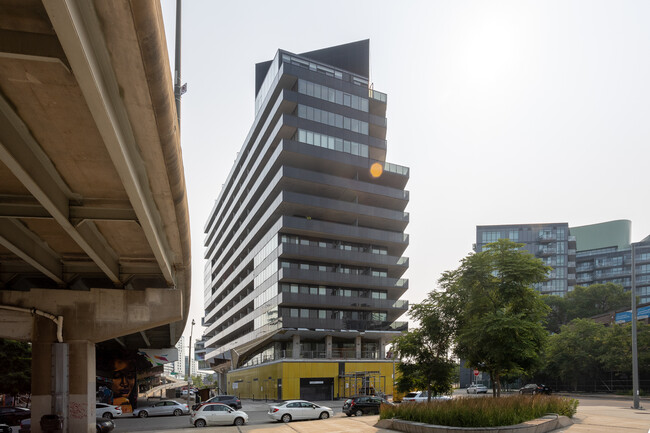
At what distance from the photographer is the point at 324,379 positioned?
61.8 meters

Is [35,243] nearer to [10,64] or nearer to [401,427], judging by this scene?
[10,64]

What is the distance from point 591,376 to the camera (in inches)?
2520

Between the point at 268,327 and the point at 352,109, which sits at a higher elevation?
the point at 352,109

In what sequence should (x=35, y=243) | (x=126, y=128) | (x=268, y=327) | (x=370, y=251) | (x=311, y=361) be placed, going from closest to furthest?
1. (x=126, y=128)
2. (x=35, y=243)
3. (x=311, y=361)
4. (x=268, y=327)
5. (x=370, y=251)

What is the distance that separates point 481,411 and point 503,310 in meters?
8.65

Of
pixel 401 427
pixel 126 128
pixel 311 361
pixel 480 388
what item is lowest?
pixel 480 388

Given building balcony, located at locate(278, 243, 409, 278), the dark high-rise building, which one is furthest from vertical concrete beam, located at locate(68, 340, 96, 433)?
building balcony, located at locate(278, 243, 409, 278)

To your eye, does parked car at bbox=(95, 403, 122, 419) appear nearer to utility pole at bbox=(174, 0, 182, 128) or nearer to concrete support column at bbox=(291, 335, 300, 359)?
concrete support column at bbox=(291, 335, 300, 359)

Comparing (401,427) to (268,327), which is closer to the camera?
(401,427)

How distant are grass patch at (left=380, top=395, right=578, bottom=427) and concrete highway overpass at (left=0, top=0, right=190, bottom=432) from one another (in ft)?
37.4

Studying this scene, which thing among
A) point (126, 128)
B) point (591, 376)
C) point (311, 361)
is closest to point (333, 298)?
point (311, 361)

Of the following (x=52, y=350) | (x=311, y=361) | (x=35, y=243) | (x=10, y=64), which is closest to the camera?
(x=10, y=64)

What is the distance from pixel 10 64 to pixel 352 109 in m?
64.1

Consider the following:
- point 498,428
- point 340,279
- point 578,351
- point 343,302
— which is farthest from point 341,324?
point 498,428
